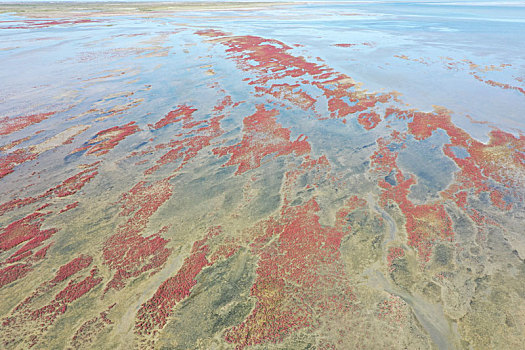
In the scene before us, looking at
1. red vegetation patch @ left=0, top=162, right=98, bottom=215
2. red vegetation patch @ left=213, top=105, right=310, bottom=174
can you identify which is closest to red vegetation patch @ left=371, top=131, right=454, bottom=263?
red vegetation patch @ left=213, top=105, right=310, bottom=174

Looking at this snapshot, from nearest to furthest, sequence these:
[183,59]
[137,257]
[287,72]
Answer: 1. [137,257]
2. [287,72]
3. [183,59]

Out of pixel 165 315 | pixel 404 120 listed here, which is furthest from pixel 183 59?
pixel 165 315

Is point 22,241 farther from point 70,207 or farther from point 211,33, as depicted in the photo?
point 211,33

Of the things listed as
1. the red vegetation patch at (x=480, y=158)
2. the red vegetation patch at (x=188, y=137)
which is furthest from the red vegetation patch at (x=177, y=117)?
the red vegetation patch at (x=480, y=158)

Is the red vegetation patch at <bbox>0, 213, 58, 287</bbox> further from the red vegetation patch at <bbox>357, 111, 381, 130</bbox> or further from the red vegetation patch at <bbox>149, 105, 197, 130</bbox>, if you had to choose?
the red vegetation patch at <bbox>357, 111, 381, 130</bbox>

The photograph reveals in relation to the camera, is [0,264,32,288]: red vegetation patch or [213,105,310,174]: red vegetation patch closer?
[0,264,32,288]: red vegetation patch

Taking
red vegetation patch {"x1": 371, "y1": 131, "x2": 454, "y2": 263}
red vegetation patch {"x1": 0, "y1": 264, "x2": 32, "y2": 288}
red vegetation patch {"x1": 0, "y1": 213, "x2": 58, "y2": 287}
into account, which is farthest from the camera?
red vegetation patch {"x1": 371, "y1": 131, "x2": 454, "y2": 263}

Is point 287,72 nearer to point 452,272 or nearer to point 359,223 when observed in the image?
point 359,223
